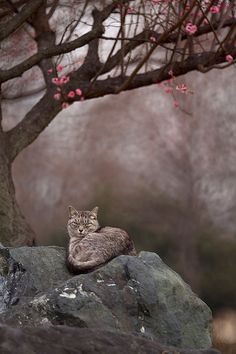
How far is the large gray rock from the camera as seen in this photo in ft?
18.3

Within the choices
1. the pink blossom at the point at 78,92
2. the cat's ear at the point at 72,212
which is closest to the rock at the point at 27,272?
the cat's ear at the point at 72,212

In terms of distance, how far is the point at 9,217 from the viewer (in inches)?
479

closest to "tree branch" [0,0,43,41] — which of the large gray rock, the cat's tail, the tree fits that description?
the tree

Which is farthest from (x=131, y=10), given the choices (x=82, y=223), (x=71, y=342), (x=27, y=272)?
(x=71, y=342)

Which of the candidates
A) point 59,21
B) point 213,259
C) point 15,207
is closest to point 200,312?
point 15,207

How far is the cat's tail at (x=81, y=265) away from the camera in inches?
360

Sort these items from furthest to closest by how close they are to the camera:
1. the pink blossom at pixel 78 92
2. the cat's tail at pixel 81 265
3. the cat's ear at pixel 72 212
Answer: the pink blossom at pixel 78 92 → the cat's ear at pixel 72 212 → the cat's tail at pixel 81 265

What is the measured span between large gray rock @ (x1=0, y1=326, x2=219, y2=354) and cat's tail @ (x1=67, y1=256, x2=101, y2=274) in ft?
9.93

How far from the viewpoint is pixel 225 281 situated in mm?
19812

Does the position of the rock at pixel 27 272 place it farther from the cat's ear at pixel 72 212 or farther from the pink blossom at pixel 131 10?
the pink blossom at pixel 131 10

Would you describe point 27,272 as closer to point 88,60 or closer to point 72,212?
point 72,212

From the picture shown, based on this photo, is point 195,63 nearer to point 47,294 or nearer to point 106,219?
point 47,294

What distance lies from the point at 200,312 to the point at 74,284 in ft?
5.33

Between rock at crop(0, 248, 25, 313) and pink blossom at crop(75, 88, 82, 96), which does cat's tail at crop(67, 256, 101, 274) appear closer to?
rock at crop(0, 248, 25, 313)
